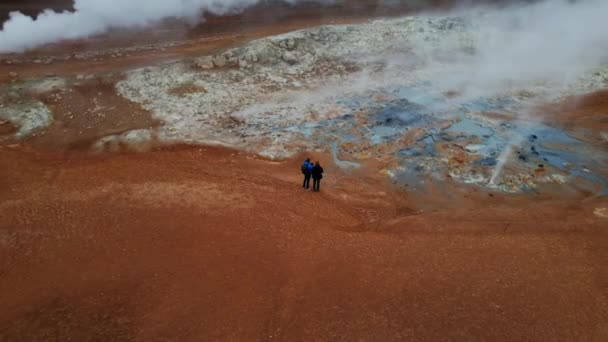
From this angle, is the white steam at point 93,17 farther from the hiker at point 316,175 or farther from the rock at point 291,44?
the hiker at point 316,175

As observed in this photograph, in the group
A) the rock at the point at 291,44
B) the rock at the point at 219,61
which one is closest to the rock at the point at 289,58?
the rock at the point at 291,44

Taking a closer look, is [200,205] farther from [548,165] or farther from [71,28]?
[71,28]

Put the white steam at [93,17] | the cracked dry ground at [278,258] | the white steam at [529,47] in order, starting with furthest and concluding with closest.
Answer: the white steam at [93,17] → the white steam at [529,47] → the cracked dry ground at [278,258]

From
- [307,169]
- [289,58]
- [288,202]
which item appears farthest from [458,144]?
[289,58]

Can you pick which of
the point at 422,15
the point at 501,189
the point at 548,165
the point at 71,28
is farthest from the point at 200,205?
the point at 422,15

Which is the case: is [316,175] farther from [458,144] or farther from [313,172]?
[458,144]

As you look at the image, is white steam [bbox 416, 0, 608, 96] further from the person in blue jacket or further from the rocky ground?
the person in blue jacket

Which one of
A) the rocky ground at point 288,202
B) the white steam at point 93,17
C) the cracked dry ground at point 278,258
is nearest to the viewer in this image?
the cracked dry ground at point 278,258
